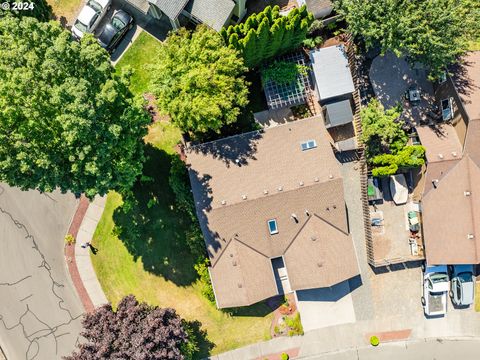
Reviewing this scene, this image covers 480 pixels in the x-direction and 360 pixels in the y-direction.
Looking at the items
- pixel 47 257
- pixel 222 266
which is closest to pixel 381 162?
pixel 222 266

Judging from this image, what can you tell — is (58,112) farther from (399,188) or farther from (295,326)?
(399,188)

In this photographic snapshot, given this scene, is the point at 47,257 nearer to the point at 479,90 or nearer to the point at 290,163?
the point at 290,163

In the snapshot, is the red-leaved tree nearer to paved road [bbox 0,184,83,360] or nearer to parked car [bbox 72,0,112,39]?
paved road [bbox 0,184,83,360]

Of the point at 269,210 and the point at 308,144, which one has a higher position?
the point at 308,144

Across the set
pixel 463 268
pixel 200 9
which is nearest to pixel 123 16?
pixel 200 9

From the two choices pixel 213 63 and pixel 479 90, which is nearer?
pixel 213 63

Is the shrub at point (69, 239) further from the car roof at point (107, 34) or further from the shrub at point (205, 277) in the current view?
the car roof at point (107, 34)
